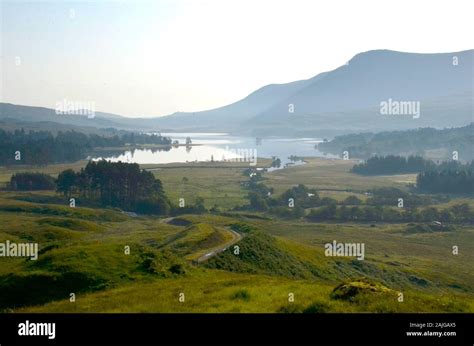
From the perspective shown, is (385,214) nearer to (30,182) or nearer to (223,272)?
(223,272)

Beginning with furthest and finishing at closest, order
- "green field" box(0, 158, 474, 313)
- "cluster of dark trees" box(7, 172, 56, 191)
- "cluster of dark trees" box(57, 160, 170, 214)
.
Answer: "cluster of dark trees" box(7, 172, 56, 191), "cluster of dark trees" box(57, 160, 170, 214), "green field" box(0, 158, 474, 313)

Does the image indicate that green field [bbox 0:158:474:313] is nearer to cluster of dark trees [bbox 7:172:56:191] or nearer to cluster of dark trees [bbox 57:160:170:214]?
cluster of dark trees [bbox 57:160:170:214]

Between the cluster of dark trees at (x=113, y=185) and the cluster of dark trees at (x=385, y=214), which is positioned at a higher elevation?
the cluster of dark trees at (x=113, y=185)

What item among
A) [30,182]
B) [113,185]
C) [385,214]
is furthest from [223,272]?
[30,182]

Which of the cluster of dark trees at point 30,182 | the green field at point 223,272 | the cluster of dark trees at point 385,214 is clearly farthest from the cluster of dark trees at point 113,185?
the cluster of dark trees at point 385,214

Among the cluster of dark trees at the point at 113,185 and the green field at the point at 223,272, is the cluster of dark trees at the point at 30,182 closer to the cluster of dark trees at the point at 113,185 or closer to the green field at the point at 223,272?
the cluster of dark trees at the point at 113,185

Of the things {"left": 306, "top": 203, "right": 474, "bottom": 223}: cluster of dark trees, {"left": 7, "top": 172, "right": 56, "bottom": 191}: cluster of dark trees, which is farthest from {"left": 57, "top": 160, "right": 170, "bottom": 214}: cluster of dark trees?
{"left": 306, "top": 203, "right": 474, "bottom": 223}: cluster of dark trees
